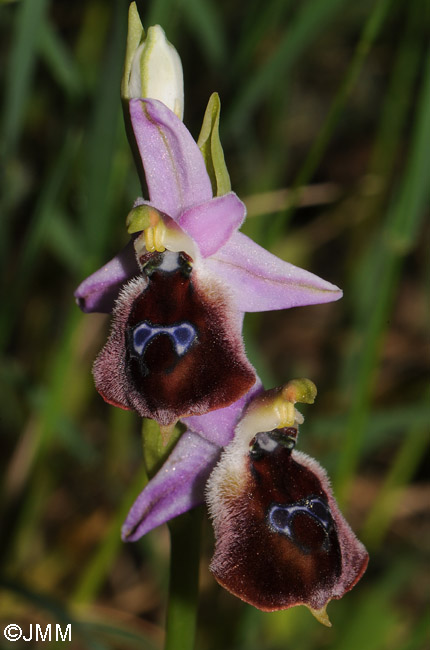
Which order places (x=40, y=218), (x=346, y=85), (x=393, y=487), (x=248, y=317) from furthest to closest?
(x=393, y=487), (x=248, y=317), (x=40, y=218), (x=346, y=85)

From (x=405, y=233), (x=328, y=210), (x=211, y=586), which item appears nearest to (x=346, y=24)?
(x=328, y=210)

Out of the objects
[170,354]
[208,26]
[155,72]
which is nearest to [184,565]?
[170,354]

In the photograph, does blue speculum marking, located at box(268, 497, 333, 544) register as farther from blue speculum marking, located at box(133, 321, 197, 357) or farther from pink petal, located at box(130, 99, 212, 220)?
pink petal, located at box(130, 99, 212, 220)

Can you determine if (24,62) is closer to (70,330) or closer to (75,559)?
(70,330)

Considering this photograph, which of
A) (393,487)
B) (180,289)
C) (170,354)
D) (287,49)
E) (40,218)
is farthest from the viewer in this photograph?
(393,487)

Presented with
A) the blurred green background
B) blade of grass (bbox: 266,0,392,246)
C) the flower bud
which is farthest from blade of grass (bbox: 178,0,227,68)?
the flower bud

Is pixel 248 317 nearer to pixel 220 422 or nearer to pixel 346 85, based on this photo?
pixel 346 85

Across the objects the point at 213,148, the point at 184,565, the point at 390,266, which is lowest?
the point at 184,565

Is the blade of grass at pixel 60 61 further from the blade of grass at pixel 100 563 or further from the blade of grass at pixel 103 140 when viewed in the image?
the blade of grass at pixel 100 563
